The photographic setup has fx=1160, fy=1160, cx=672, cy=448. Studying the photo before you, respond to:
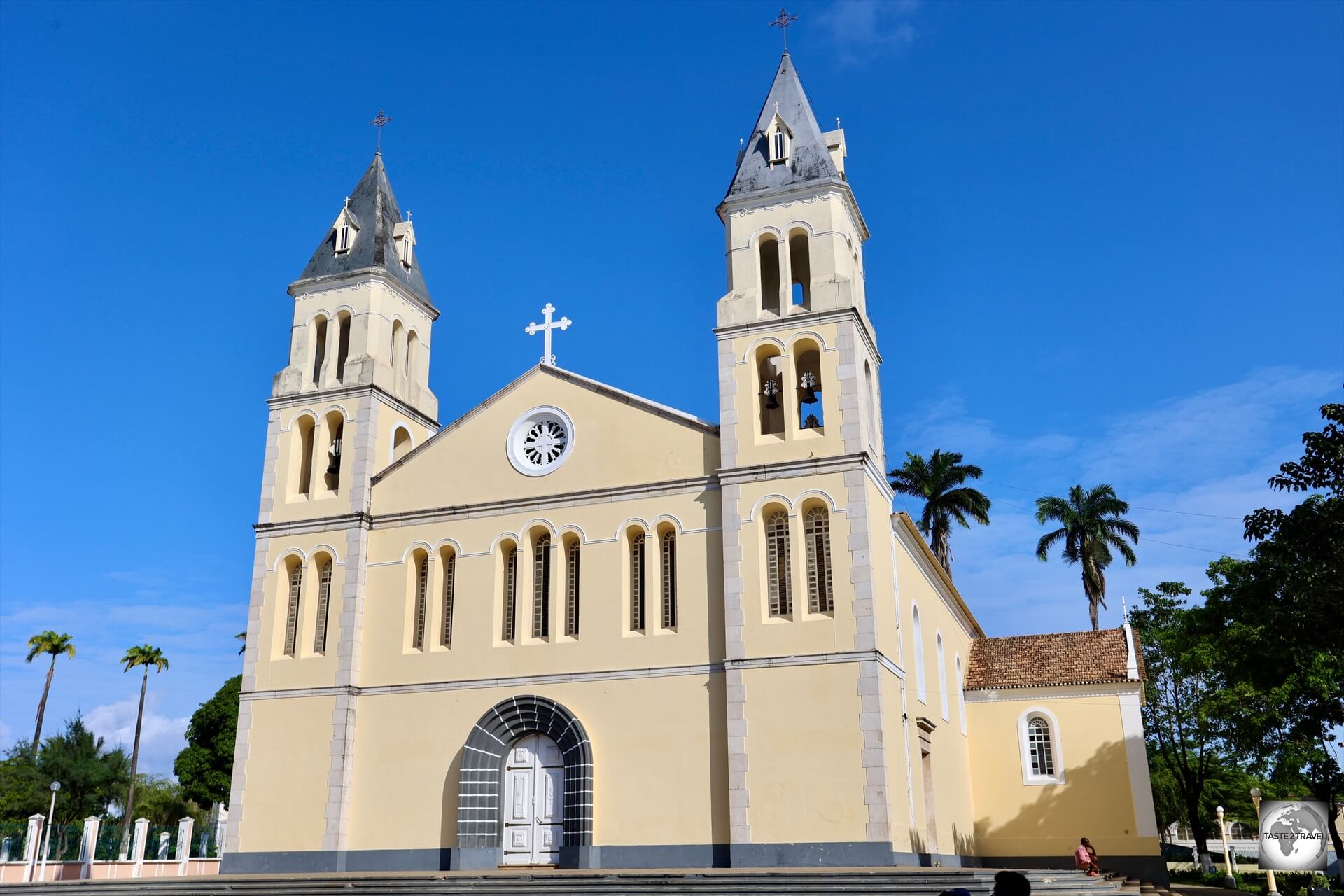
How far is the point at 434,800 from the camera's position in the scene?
2309cm

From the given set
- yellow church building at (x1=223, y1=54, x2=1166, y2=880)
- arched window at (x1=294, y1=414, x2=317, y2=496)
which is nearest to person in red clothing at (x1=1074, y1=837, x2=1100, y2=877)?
yellow church building at (x1=223, y1=54, x2=1166, y2=880)

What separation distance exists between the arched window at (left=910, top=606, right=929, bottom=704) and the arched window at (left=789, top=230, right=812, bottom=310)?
7.30m

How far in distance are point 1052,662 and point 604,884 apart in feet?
56.0

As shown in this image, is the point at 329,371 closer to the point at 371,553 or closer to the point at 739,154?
the point at 371,553

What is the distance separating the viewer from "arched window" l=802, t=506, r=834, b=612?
71.6ft

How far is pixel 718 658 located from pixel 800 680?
174 cm

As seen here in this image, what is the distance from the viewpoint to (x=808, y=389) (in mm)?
23844

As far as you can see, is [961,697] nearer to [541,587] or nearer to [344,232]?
[541,587]

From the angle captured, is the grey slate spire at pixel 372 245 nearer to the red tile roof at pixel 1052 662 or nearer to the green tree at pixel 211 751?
the red tile roof at pixel 1052 662

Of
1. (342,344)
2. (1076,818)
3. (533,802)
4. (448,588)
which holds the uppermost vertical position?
(342,344)

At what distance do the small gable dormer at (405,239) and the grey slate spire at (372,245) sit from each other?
0.40 feet

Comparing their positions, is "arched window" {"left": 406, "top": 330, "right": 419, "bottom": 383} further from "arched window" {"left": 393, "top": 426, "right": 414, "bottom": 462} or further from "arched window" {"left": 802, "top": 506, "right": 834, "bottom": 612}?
"arched window" {"left": 802, "top": 506, "right": 834, "bottom": 612}

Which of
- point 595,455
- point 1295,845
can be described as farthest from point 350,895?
point 1295,845

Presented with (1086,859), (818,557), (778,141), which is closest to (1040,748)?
(1086,859)
